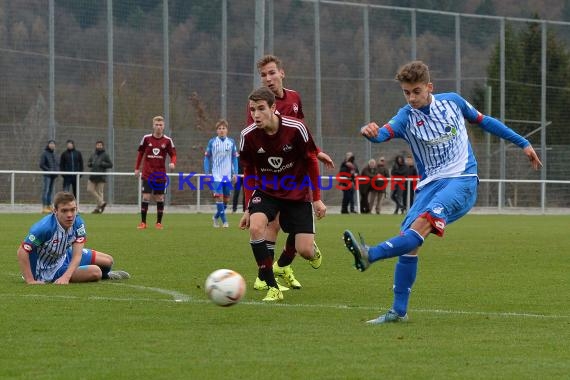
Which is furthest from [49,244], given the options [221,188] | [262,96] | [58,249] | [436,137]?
[221,188]

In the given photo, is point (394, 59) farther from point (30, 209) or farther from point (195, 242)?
point (195, 242)

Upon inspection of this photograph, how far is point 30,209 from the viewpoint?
3028cm

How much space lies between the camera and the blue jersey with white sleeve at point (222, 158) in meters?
23.0

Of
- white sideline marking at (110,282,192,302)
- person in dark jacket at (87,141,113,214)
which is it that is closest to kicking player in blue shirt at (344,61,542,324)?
white sideline marking at (110,282,192,302)

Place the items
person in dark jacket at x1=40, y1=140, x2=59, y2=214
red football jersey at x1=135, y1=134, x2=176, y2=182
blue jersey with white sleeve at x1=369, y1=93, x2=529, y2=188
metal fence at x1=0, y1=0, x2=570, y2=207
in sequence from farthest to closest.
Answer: metal fence at x1=0, y1=0, x2=570, y2=207 → person in dark jacket at x1=40, y1=140, x2=59, y2=214 → red football jersey at x1=135, y1=134, x2=176, y2=182 → blue jersey with white sleeve at x1=369, y1=93, x2=529, y2=188

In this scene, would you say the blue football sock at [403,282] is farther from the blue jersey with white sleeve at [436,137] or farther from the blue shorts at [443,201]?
the blue jersey with white sleeve at [436,137]

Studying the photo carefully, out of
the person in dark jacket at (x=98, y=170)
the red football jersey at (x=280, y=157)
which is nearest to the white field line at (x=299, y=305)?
the red football jersey at (x=280, y=157)

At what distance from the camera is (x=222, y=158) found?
23031 millimetres

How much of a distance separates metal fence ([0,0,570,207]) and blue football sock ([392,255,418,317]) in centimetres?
2071

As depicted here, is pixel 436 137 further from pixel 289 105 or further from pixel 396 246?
pixel 289 105

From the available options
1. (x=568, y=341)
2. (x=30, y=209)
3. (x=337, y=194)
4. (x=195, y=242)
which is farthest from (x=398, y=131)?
(x=337, y=194)

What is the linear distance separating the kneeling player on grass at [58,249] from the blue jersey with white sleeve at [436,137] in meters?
3.36

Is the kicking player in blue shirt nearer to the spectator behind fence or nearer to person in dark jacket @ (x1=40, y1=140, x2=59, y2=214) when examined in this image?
person in dark jacket @ (x1=40, y1=140, x2=59, y2=214)

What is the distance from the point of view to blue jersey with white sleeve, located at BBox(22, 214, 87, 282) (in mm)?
9844
